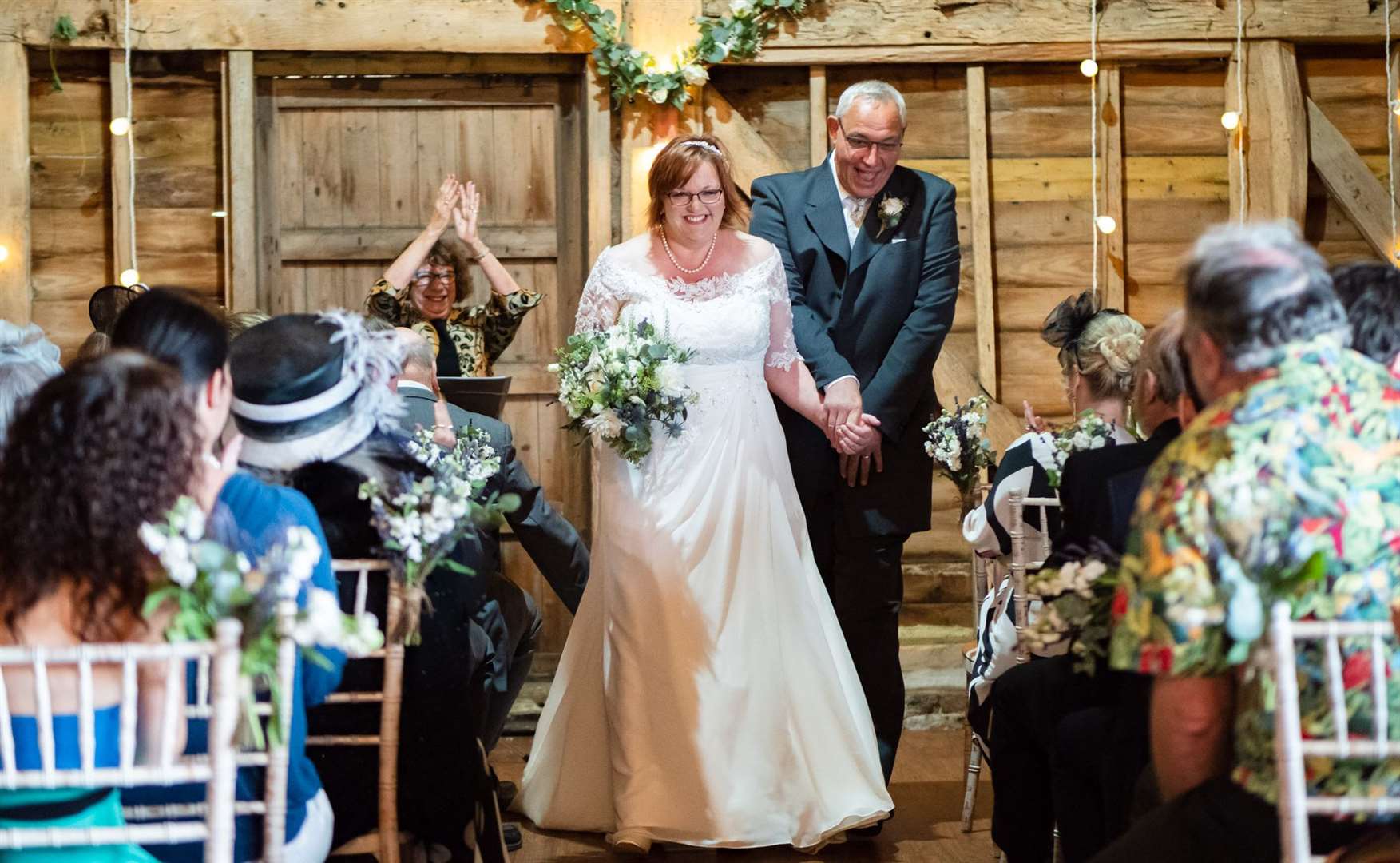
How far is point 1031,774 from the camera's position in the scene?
3.01m

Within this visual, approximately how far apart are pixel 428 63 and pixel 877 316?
257 cm

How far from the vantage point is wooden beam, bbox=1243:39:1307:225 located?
5953 millimetres

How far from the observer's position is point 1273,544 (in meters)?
1.75

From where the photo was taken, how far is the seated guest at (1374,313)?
2334 millimetres

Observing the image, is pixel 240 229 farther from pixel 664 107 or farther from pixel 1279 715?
pixel 1279 715

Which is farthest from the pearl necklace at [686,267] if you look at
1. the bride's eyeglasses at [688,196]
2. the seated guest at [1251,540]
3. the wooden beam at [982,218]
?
the seated guest at [1251,540]

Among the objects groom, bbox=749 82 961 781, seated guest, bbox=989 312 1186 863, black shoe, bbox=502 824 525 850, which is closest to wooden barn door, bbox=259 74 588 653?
groom, bbox=749 82 961 781

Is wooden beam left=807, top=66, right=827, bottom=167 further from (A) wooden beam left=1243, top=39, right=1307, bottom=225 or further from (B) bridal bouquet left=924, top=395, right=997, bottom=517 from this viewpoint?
(B) bridal bouquet left=924, top=395, right=997, bottom=517

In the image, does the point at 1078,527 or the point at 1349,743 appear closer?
the point at 1349,743

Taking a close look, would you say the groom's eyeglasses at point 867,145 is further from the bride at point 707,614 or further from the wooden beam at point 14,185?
the wooden beam at point 14,185

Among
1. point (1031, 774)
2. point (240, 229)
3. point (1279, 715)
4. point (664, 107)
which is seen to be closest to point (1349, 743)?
point (1279, 715)

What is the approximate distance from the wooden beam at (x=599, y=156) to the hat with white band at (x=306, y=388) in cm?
325

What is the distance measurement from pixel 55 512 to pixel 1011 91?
495cm

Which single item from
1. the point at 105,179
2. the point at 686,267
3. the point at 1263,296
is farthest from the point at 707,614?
the point at 105,179
